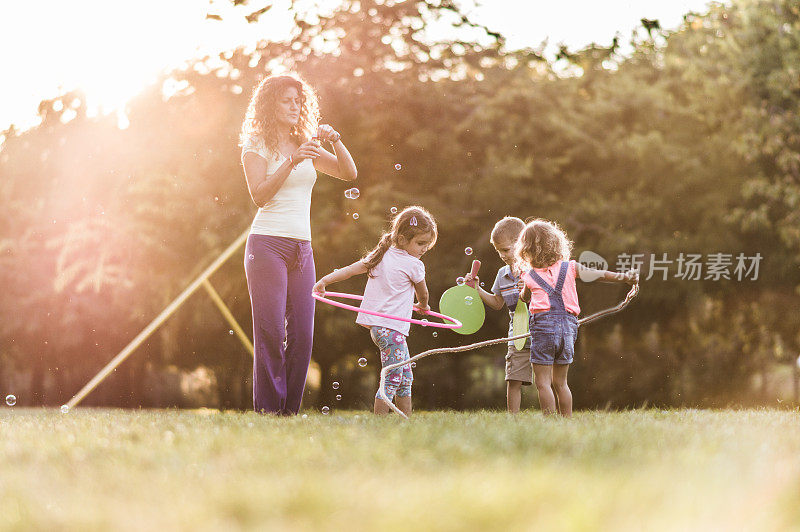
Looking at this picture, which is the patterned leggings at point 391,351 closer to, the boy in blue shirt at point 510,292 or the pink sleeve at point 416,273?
the pink sleeve at point 416,273

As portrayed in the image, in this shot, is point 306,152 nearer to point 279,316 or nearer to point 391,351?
point 279,316

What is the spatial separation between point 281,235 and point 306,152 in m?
0.58

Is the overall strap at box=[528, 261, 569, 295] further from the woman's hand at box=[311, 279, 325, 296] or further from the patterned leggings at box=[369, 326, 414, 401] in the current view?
the woman's hand at box=[311, 279, 325, 296]

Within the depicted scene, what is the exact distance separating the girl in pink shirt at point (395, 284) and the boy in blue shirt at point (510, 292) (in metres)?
0.62

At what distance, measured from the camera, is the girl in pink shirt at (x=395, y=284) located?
676 centimetres

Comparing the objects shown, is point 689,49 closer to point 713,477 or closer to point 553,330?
point 553,330

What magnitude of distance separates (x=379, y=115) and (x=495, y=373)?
552 centimetres

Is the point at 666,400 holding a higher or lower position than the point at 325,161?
lower

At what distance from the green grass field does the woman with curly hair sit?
1.14 meters

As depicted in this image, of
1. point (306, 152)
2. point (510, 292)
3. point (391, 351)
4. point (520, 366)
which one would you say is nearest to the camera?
point (306, 152)

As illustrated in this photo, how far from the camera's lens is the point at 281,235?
6230 mm

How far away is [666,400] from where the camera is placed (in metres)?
16.4

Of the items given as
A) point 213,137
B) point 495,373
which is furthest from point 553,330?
point 495,373

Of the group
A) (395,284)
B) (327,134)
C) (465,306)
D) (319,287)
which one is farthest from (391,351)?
(327,134)
